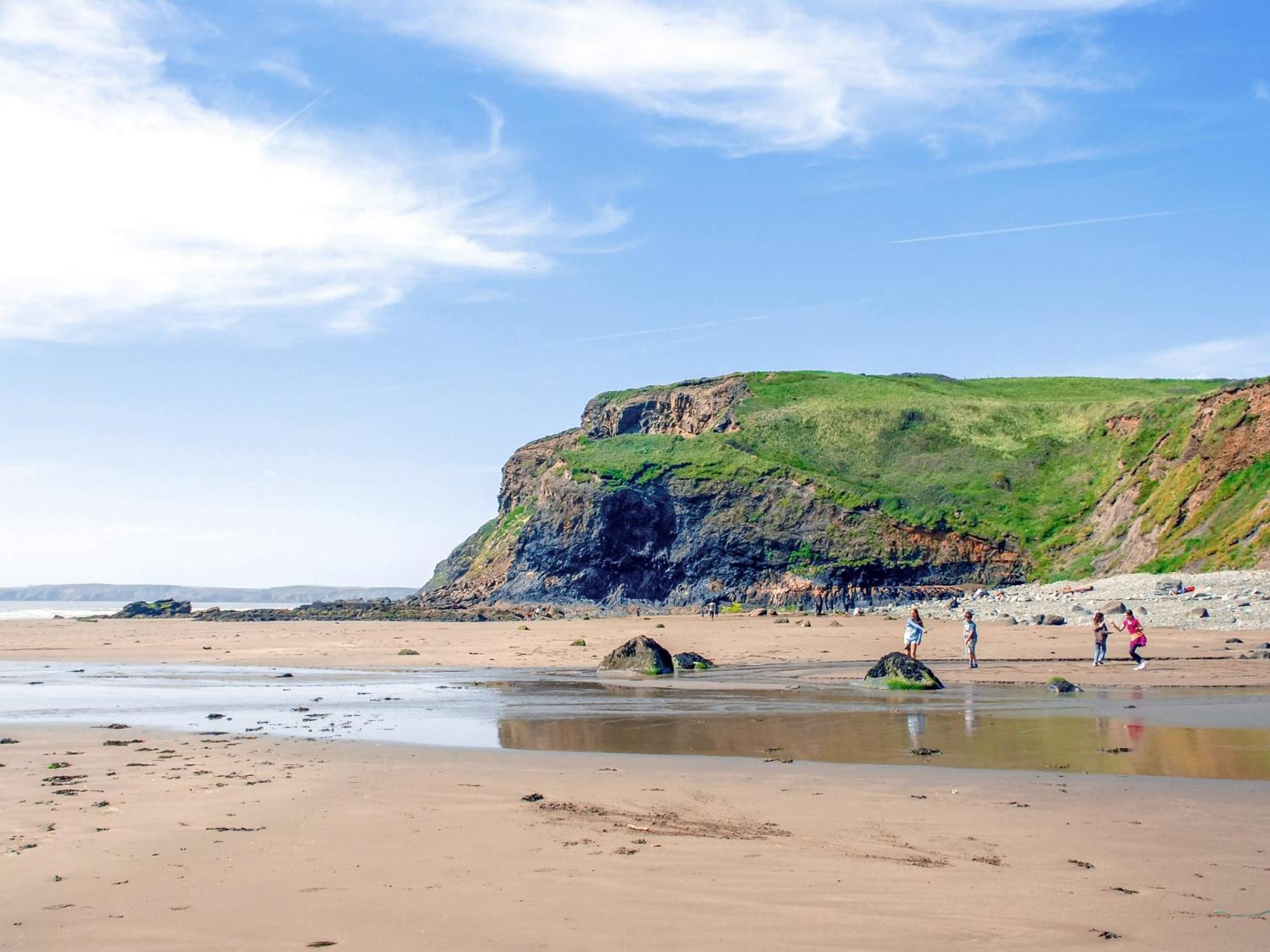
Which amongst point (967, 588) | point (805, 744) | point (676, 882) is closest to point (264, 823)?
point (676, 882)

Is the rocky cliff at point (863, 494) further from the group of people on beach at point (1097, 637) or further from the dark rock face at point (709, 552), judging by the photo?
the group of people on beach at point (1097, 637)

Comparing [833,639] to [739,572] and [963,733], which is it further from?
[739,572]

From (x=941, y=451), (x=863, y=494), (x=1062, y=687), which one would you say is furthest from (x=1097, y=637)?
(x=941, y=451)

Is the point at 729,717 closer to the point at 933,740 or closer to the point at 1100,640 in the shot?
the point at 933,740

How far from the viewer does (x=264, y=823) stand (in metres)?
9.30

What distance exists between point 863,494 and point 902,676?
188ft

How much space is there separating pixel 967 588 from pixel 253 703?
5414 centimetres

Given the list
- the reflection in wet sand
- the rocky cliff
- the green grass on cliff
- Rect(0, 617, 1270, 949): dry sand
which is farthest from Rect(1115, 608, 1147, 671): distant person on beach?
the green grass on cliff

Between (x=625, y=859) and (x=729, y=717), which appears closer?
(x=625, y=859)

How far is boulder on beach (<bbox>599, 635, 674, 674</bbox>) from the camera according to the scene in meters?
25.5

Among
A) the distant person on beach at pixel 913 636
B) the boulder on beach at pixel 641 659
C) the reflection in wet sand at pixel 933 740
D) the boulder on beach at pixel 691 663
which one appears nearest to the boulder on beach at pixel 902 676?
the reflection in wet sand at pixel 933 740

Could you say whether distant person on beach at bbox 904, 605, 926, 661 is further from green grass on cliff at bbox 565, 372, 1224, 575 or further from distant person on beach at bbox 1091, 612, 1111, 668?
green grass on cliff at bbox 565, 372, 1224, 575

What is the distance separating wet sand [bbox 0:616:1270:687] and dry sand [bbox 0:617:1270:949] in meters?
12.8

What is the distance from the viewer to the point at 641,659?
84.0 feet
